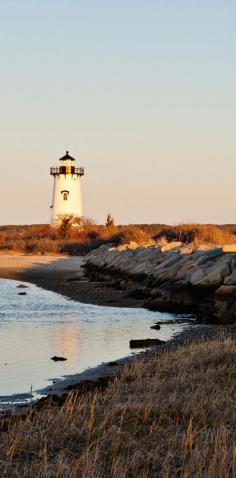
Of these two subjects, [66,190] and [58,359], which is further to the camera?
[66,190]

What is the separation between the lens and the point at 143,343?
12266mm

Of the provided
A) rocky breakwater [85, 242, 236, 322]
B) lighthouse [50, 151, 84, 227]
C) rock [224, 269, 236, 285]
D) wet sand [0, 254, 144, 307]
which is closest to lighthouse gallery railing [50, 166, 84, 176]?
lighthouse [50, 151, 84, 227]

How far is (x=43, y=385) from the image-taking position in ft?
29.4

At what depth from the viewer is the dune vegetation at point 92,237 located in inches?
1587

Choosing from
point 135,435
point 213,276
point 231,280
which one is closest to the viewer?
point 135,435

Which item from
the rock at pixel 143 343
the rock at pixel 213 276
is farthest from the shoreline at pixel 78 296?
the rock at pixel 213 276

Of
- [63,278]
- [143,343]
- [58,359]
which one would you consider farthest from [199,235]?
[58,359]

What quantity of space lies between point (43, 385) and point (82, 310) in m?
9.45

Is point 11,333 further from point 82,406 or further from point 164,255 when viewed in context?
point 164,255

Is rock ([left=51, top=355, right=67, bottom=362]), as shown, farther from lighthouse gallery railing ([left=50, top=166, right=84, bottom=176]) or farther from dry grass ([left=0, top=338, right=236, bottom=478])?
lighthouse gallery railing ([left=50, top=166, right=84, bottom=176])

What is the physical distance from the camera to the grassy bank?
40.2m

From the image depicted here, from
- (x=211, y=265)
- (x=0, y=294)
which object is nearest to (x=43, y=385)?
(x=211, y=265)

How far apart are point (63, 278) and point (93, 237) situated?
24459 mm

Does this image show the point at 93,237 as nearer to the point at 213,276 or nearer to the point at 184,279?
the point at 184,279
